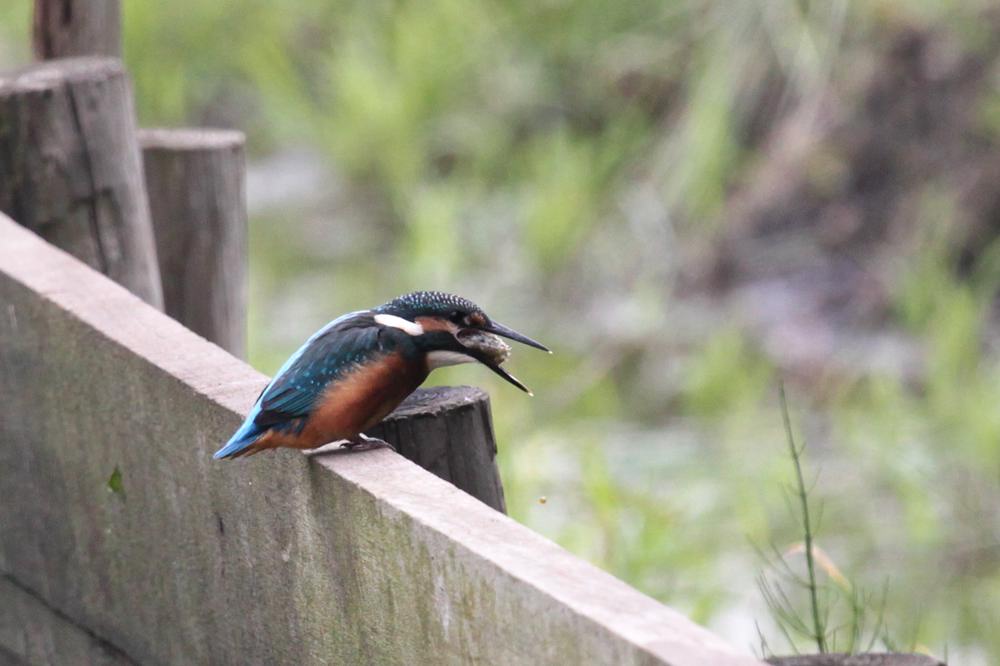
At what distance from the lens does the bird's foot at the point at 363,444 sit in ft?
6.68

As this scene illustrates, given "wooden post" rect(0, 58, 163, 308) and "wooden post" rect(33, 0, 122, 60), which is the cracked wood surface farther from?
"wooden post" rect(33, 0, 122, 60)

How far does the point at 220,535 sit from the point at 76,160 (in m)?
1.03

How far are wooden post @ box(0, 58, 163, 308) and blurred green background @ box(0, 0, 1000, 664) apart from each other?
135cm

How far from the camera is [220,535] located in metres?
2.14

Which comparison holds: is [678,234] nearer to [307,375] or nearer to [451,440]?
[451,440]

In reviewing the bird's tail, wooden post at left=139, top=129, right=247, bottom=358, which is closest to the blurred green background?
wooden post at left=139, top=129, right=247, bottom=358

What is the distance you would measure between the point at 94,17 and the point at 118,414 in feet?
4.24

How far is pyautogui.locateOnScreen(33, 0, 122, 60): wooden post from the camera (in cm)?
334

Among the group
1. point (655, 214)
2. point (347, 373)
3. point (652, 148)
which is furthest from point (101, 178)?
point (652, 148)

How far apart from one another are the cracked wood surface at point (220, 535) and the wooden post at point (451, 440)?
19 cm

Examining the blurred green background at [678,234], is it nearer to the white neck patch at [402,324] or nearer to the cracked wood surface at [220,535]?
the cracked wood surface at [220,535]

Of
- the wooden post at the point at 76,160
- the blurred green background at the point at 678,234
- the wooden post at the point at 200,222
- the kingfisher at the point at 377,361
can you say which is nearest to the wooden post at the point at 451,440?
the kingfisher at the point at 377,361

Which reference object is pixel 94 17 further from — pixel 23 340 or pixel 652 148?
pixel 652 148

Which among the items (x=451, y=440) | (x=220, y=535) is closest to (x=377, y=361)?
(x=451, y=440)
